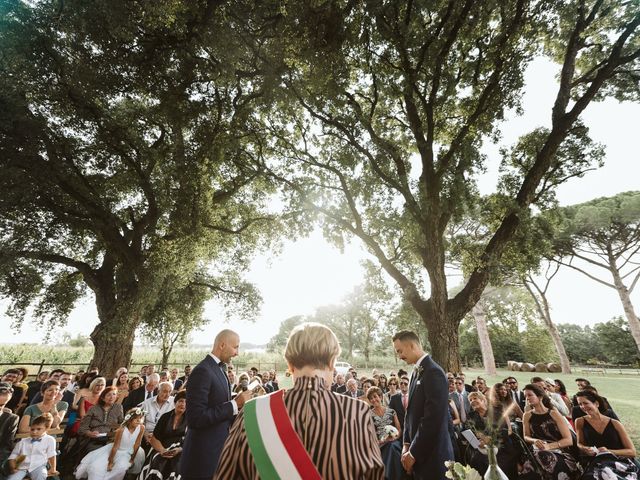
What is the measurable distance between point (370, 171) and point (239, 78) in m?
6.11

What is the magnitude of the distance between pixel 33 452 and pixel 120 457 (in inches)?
47.6

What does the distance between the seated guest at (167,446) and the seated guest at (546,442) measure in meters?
5.40

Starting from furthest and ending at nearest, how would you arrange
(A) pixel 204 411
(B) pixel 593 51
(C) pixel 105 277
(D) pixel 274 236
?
1. (D) pixel 274 236
2. (C) pixel 105 277
3. (B) pixel 593 51
4. (A) pixel 204 411

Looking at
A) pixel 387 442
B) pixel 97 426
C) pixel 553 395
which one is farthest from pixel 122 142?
pixel 553 395

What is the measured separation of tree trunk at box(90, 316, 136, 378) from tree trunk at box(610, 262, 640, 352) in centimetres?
2748

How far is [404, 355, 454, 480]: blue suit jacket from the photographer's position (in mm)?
2947

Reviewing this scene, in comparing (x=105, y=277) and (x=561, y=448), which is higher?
(x=105, y=277)

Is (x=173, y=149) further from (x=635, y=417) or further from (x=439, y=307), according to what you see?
(x=635, y=417)

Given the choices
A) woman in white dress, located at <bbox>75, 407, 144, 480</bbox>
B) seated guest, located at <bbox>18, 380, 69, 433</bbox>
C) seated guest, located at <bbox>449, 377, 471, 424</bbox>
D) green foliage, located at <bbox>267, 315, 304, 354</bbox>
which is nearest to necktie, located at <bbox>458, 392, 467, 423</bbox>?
seated guest, located at <bbox>449, 377, 471, 424</bbox>

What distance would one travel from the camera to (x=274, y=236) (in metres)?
17.0

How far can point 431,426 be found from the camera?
294cm

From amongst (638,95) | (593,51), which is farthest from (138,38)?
(638,95)

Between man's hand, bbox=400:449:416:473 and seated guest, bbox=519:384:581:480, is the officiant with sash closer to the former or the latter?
man's hand, bbox=400:449:416:473

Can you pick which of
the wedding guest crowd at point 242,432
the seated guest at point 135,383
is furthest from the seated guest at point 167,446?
the seated guest at point 135,383
